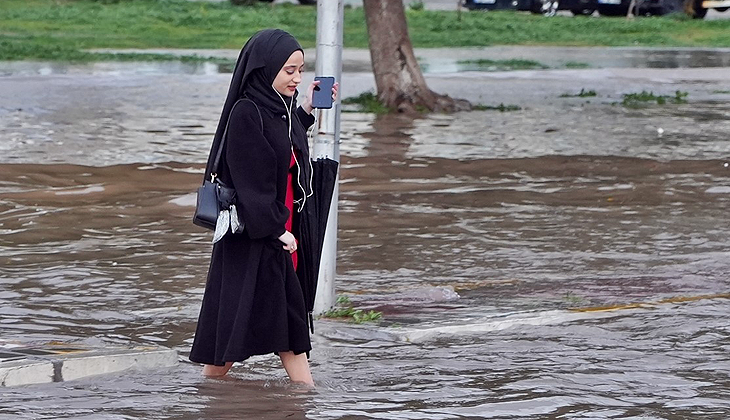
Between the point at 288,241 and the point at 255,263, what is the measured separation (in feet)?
0.56

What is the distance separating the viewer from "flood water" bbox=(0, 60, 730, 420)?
602cm

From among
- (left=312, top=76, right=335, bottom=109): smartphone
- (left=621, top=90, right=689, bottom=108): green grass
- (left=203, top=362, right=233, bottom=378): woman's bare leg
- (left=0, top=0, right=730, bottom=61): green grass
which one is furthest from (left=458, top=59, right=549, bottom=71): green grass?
(left=203, top=362, right=233, bottom=378): woman's bare leg

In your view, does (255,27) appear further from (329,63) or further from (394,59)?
(329,63)

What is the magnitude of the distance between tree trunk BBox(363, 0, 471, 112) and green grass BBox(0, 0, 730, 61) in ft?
35.7

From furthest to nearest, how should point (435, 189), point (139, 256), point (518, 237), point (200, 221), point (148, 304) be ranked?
point (435, 189) < point (518, 237) < point (139, 256) < point (148, 304) < point (200, 221)

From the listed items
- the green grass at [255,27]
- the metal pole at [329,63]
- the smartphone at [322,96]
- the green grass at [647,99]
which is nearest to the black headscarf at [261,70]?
the smartphone at [322,96]

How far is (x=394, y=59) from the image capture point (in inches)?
776

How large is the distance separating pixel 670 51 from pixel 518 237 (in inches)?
918

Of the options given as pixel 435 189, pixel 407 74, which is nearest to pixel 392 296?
pixel 435 189

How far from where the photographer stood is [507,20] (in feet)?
128

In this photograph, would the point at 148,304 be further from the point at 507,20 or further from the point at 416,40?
the point at 507,20

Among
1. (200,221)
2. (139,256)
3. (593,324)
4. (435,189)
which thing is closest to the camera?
(200,221)

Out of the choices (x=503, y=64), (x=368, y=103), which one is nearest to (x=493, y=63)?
(x=503, y=64)

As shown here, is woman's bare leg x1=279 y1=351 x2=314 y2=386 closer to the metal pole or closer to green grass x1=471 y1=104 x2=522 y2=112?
the metal pole
